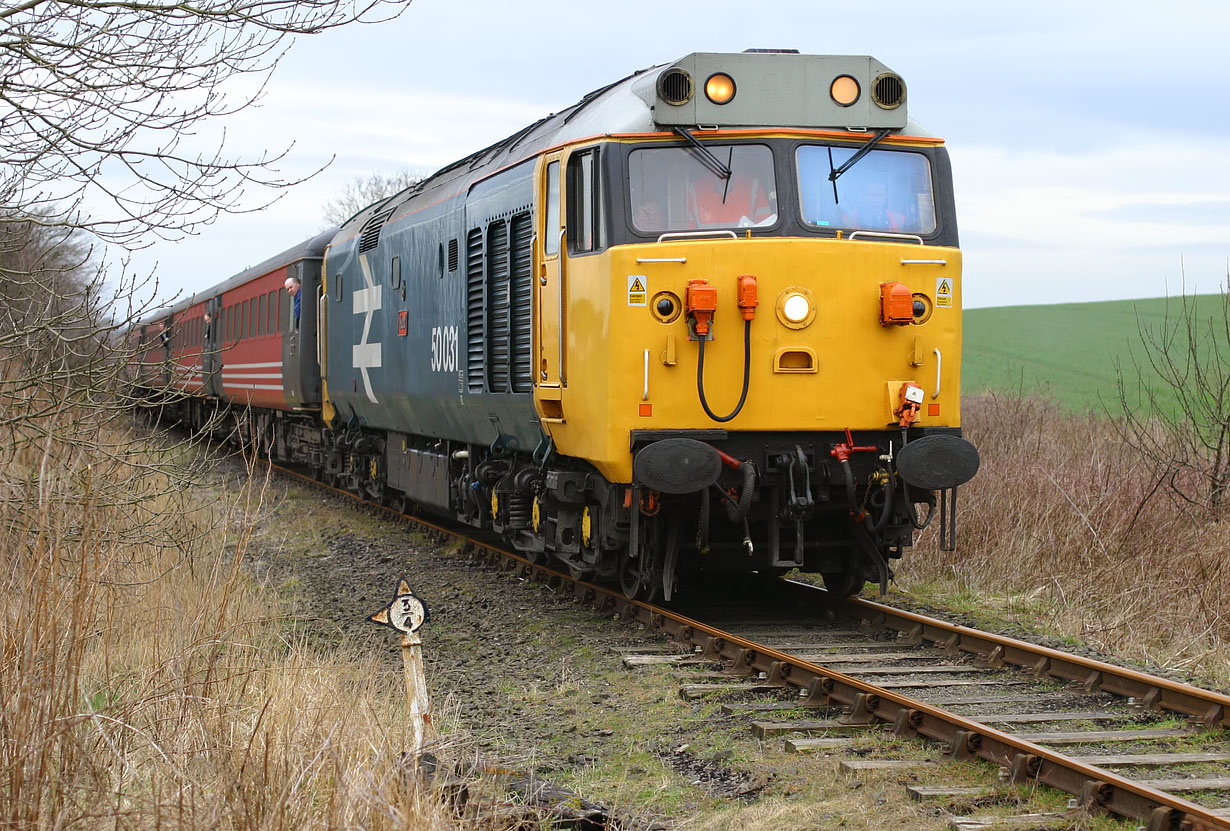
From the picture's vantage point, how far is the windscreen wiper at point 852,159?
8.04 m

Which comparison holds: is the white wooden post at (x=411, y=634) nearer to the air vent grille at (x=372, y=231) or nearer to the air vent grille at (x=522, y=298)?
the air vent grille at (x=522, y=298)

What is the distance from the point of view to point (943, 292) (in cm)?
807

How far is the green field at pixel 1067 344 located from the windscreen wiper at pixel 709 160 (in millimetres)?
23163

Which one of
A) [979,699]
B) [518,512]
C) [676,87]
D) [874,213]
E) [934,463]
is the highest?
[676,87]

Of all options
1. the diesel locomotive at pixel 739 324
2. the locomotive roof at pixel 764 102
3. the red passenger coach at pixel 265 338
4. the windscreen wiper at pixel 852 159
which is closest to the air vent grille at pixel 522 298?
the diesel locomotive at pixel 739 324

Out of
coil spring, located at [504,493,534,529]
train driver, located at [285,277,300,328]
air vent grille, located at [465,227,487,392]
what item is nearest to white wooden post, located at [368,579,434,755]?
coil spring, located at [504,493,534,529]

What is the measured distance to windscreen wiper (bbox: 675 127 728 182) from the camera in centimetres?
786

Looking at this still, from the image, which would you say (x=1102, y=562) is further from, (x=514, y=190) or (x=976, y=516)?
(x=514, y=190)

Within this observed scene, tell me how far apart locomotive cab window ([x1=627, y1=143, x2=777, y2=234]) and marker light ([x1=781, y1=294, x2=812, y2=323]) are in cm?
49

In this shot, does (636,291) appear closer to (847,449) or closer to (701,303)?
(701,303)

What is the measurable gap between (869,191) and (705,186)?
104 cm

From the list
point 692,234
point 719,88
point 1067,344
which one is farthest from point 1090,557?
point 1067,344

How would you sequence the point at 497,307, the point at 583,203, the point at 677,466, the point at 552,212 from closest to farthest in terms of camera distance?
the point at 677,466 < the point at 583,203 < the point at 552,212 < the point at 497,307

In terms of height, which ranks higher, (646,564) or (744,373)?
(744,373)
